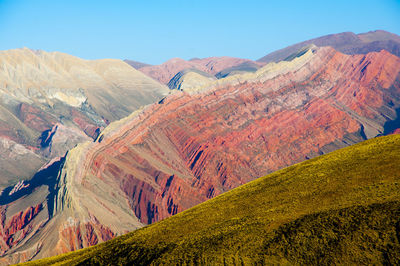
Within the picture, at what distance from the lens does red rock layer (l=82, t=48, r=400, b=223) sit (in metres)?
117

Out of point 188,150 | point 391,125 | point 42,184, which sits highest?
point 42,184

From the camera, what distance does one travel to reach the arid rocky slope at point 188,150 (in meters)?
93.8

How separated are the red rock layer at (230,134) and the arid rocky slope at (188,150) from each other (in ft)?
1.22

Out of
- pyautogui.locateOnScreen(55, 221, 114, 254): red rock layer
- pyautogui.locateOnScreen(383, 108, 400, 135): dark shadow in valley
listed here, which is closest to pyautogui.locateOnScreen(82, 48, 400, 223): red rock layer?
pyautogui.locateOnScreen(383, 108, 400, 135): dark shadow in valley

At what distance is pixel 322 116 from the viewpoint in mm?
175750

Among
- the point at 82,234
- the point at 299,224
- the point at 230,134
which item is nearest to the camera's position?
the point at 299,224

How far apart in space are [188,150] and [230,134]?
67.1ft

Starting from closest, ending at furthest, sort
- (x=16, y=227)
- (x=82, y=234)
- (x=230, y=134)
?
1. (x=82, y=234)
2. (x=16, y=227)
3. (x=230, y=134)

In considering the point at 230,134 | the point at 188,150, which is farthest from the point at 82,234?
the point at 230,134

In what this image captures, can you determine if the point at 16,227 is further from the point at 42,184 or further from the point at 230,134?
the point at 230,134

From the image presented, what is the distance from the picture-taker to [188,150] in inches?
5507

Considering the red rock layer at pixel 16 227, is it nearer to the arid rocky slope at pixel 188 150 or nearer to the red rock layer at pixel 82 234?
the arid rocky slope at pixel 188 150

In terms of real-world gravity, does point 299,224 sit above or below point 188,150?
above

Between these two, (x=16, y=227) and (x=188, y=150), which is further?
(x=188, y=150)
